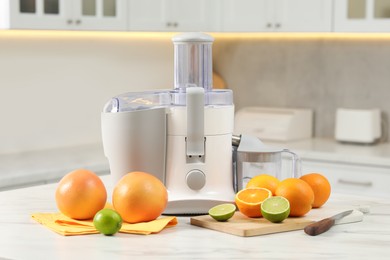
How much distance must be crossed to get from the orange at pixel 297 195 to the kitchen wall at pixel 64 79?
2391mm

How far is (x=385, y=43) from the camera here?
4.47m

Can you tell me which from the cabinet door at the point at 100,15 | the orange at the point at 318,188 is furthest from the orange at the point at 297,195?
the cabinet door at the point at 100,15

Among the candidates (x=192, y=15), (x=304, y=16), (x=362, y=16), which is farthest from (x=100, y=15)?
(x=362, y=16)

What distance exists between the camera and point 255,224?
6.24ft

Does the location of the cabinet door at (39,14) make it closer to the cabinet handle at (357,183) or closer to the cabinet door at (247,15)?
the cabinet door at (247,15)

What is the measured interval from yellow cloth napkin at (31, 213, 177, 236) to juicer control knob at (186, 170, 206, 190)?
0.13m

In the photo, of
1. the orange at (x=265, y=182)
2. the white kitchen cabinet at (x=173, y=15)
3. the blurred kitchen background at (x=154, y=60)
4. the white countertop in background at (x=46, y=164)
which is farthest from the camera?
the white kitchen cabinet at (x=173, y=15)

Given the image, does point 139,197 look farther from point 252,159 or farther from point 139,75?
point 139,75

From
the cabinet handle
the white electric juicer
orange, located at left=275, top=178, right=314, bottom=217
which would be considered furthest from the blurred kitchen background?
orange, located at left=275, top=178, right=314, bottom=217

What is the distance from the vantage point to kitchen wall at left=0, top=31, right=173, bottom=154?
161 inches

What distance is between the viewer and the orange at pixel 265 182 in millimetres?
2047

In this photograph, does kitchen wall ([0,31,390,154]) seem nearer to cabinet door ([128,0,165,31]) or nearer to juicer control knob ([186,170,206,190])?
cabinet door ([128,0,165,31])

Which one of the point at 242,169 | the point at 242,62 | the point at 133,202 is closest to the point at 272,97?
the point at 242,62

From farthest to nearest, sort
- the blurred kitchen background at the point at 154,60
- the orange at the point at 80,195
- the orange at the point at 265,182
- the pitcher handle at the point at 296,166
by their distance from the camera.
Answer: the blurred kitchen background at the point at 154,60 < the pitcher handle at the point at 296,166 < the orange at the point at 265,182 < the orange at the point at 80,195
